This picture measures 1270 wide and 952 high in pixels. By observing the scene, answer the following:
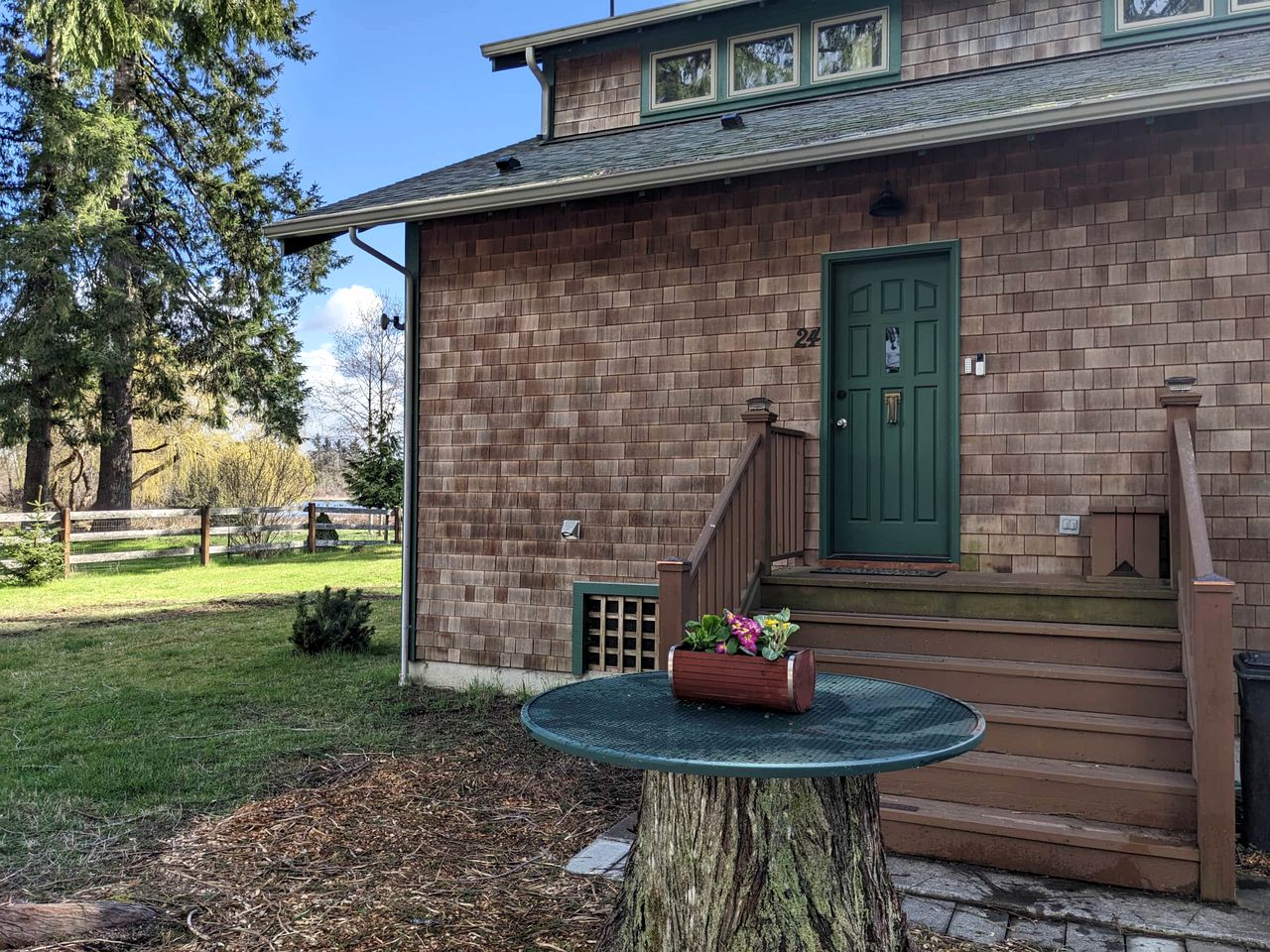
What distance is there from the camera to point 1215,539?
15.7 ft

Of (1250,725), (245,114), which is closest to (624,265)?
(1250,725)

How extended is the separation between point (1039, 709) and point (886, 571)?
128 centimetres

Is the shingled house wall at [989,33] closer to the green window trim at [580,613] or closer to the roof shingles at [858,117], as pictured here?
the roof shingles at [858,117]

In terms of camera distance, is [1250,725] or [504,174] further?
[504,174]

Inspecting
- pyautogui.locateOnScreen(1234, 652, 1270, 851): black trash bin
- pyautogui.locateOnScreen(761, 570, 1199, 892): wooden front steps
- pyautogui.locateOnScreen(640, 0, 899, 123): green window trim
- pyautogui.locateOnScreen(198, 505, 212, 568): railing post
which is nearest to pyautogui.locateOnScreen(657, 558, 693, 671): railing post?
pyautogui.locateOnScreen(761, 570, 1199, 892): wooden front steps

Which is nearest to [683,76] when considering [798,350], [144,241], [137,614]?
[798,350]

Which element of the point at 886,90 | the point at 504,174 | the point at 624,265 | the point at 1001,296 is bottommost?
the point at 1001,296

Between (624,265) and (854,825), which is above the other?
(624,265)

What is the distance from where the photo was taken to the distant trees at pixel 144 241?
15.4 meters

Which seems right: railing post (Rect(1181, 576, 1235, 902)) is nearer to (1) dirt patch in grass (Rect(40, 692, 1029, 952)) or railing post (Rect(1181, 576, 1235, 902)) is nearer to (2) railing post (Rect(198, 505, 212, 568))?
(1) dirt patch in grass (Rect(40, 692, 1029, 952))

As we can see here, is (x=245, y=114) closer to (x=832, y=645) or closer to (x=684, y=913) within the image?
(x=832, y=645)

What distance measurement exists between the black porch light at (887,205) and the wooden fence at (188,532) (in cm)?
1335

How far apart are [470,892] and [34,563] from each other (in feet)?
42.3

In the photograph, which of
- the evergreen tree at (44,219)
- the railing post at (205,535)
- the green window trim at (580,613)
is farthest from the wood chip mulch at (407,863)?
the evergreen tree at (44,219)
